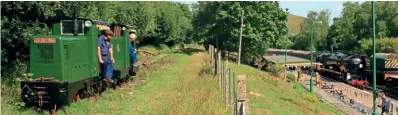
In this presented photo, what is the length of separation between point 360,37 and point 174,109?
221 ft

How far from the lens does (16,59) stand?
17.7 metres

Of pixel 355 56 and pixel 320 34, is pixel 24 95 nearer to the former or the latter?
pixel 355 56

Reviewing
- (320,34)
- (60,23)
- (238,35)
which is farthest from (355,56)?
(320,34)

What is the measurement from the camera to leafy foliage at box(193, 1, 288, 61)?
46844 mm

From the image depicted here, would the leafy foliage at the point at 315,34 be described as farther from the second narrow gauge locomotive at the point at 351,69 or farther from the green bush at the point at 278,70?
the green bush at the point at 278,70

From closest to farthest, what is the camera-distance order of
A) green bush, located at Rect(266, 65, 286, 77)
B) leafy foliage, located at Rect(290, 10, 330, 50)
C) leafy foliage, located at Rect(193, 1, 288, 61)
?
green bush, located at Rect(266, 65, 286, 77), leafy foliage, located at Rect(193, 1, 288, 61), leafy foliage, located at Rect(290, 10, 330, 50)

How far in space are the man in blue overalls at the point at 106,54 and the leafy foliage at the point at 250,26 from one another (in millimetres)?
32414

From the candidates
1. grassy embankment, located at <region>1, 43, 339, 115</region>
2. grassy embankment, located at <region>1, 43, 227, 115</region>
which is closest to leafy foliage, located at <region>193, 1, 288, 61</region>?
grassy embankment, located at <region>1, 43, 339, 115</region>

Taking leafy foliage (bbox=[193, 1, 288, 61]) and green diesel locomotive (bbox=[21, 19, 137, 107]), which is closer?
green diesel locomotive (bbox=[21, 19, 137, 107])

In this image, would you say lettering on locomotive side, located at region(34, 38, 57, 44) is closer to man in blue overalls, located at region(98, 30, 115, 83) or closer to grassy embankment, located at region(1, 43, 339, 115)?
grassy embankment, located at region(1, 43, 339, 115)

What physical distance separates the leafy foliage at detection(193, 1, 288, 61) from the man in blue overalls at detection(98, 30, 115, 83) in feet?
106

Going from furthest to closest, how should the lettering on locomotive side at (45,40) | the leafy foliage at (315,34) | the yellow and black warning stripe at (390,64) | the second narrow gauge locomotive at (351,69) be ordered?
the leafy foliage at (315,34) < the second narrow gauge locomotive at (351,69) < the yellow and black warning stripe at (390,64) < the lettering on locomotive side at (45,40)

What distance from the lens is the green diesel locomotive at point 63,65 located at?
11766mm

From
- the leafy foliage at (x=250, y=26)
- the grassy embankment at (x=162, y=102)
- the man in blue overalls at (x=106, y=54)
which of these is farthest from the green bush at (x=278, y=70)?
the man in blue overalls at (x=106, y=54)
